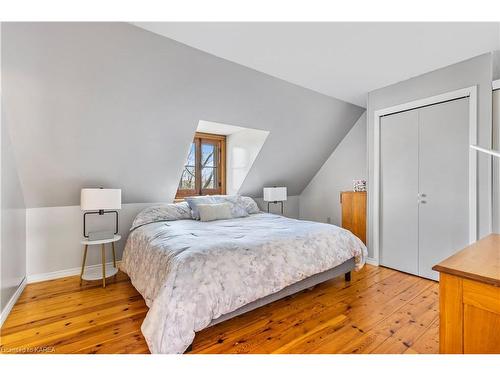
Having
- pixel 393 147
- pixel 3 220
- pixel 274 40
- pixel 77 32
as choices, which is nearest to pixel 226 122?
pixel 274 40

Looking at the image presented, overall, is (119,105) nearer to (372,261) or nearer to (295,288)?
(295,288)

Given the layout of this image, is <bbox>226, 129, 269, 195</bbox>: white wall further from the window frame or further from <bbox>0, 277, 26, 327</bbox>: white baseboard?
<bbox>0, 277, 26, 327</bbox>: white baseboard

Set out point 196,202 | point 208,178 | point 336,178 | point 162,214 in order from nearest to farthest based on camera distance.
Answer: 1. point 162,214
2. point 196,202
3. point 208,178
4. point 336,178

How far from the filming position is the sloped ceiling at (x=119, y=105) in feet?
6.82

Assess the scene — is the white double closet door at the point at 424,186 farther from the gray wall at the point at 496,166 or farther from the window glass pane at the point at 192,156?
the window glass pane at the point at 192,156

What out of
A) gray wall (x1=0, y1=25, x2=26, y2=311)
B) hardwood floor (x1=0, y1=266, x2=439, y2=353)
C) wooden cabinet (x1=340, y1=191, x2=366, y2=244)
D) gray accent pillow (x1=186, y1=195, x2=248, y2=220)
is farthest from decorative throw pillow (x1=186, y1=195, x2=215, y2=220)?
wooden cabinet (x1=340, y1=191, x2=366, y2=244)

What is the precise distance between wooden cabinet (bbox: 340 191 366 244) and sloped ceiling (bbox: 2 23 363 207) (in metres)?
1.27

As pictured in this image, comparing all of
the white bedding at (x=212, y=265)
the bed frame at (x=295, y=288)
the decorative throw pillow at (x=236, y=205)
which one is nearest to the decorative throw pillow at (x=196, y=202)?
the decorative throw pillow at (x=236, y=205)

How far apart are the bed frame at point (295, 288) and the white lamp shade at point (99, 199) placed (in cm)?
177

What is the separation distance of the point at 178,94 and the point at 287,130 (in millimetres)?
1776

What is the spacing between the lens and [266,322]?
6.66 ft

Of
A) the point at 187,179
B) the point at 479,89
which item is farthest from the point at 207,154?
the point at 479,89

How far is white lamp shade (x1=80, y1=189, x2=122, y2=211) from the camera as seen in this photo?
106 inches

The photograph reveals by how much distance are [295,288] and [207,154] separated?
2.93m
